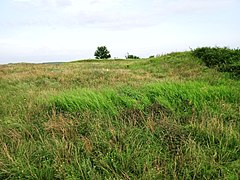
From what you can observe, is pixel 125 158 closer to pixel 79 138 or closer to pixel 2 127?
pixel 79 138

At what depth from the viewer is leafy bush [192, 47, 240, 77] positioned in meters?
11.6

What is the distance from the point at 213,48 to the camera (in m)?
16.1

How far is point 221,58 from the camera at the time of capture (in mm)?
13812

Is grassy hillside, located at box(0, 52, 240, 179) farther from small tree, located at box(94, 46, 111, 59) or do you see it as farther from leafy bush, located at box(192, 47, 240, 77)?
small tree, located at box(94, 46, 111, 59)

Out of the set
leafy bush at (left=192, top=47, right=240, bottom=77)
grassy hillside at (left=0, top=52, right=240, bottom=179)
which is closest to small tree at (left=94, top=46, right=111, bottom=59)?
leafy bush at (left=192, top=47, right=240, bottom=77)

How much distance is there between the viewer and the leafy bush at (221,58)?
1158cm

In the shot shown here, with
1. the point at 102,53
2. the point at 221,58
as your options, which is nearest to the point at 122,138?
the point at 221,58

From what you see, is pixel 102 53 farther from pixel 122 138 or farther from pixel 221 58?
pixel 122 138

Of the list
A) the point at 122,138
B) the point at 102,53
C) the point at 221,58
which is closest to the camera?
the point at 122,138

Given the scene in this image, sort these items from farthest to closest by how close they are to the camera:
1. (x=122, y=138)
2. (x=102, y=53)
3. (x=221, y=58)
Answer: (x=102, y=53), (x=221, y=58), (x=122, y=138)

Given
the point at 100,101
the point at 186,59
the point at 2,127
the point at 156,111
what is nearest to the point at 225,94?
the point at 156,111

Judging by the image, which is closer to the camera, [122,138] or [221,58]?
[122,138]

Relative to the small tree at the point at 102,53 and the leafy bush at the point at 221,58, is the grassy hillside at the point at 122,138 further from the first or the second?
the small tree at the point at 102,53

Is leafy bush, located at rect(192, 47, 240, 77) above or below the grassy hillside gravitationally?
above
